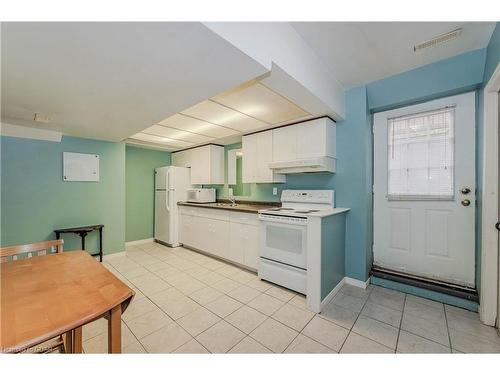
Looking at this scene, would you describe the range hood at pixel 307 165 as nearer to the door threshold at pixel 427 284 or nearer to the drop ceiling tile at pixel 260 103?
the drop ceiling tile at pixel 260 103

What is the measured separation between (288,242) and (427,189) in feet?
5.64

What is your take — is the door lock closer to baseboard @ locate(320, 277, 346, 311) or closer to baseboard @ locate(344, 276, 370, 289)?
baseboard @ locate(344, 276, 370, 289)

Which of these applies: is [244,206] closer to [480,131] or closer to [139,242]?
[139,242]

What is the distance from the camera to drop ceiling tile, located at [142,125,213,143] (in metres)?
3.23

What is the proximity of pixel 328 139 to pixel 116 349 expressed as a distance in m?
2.67

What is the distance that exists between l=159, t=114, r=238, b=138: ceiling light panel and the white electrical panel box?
146 cm

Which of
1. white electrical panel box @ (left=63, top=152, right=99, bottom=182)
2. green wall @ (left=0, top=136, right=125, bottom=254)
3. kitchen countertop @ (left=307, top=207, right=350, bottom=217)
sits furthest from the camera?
white electrical panel box @ (left=63, top=152, right=99, bottom=182)

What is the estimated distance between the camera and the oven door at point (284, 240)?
2225mm

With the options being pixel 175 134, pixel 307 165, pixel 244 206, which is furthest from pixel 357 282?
pixel 175 134

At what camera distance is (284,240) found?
2393 mm

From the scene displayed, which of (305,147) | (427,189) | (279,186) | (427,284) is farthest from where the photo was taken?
(279,186)

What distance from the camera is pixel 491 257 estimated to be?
68.4 inches

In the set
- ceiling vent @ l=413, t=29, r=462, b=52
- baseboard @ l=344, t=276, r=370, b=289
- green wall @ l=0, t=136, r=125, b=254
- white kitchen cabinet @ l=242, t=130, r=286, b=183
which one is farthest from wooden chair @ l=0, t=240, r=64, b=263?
ceiling vent @ l=413, t=29, r=462, b=52

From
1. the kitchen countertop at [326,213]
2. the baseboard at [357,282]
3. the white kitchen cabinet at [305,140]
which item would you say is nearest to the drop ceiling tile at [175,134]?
the white kitchen cabinet at [305,140]
